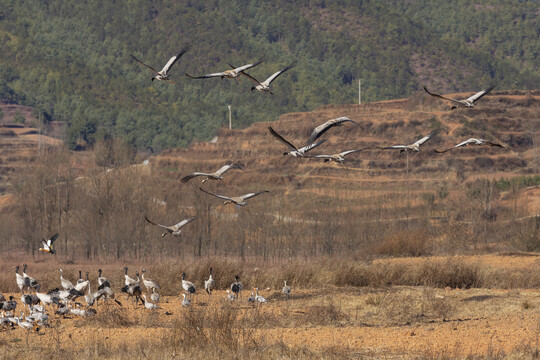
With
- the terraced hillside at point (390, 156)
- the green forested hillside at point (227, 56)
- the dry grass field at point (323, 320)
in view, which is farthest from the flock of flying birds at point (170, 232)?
the green forested hillside at point (227, 56)

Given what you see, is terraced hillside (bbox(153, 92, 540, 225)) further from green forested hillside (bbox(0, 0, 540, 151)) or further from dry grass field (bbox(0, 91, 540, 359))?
green forested hillside (bbox(0, 0, 540, 151))

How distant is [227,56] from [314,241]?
12459 cm

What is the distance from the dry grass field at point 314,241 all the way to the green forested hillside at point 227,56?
29864 mm

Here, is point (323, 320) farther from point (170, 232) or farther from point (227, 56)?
point (227, 56)

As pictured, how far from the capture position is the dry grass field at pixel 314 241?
15.9 m

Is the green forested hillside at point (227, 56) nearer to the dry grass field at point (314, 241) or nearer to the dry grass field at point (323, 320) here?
the dry grass field at point (314, 241)

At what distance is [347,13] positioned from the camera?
187 meters

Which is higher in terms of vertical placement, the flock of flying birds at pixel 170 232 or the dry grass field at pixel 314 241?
the flock of flying birds at pixel 170 232

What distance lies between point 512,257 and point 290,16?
160181 mm

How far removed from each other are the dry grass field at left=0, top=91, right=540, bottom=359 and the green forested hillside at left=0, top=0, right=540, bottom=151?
1176 inches

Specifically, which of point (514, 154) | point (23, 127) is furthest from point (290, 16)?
point (514, 154)

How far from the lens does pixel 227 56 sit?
168250 millimetres

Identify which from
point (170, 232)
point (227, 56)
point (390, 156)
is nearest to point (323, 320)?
point (170, 232)

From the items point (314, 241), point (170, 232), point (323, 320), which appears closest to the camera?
point (323, 320)
